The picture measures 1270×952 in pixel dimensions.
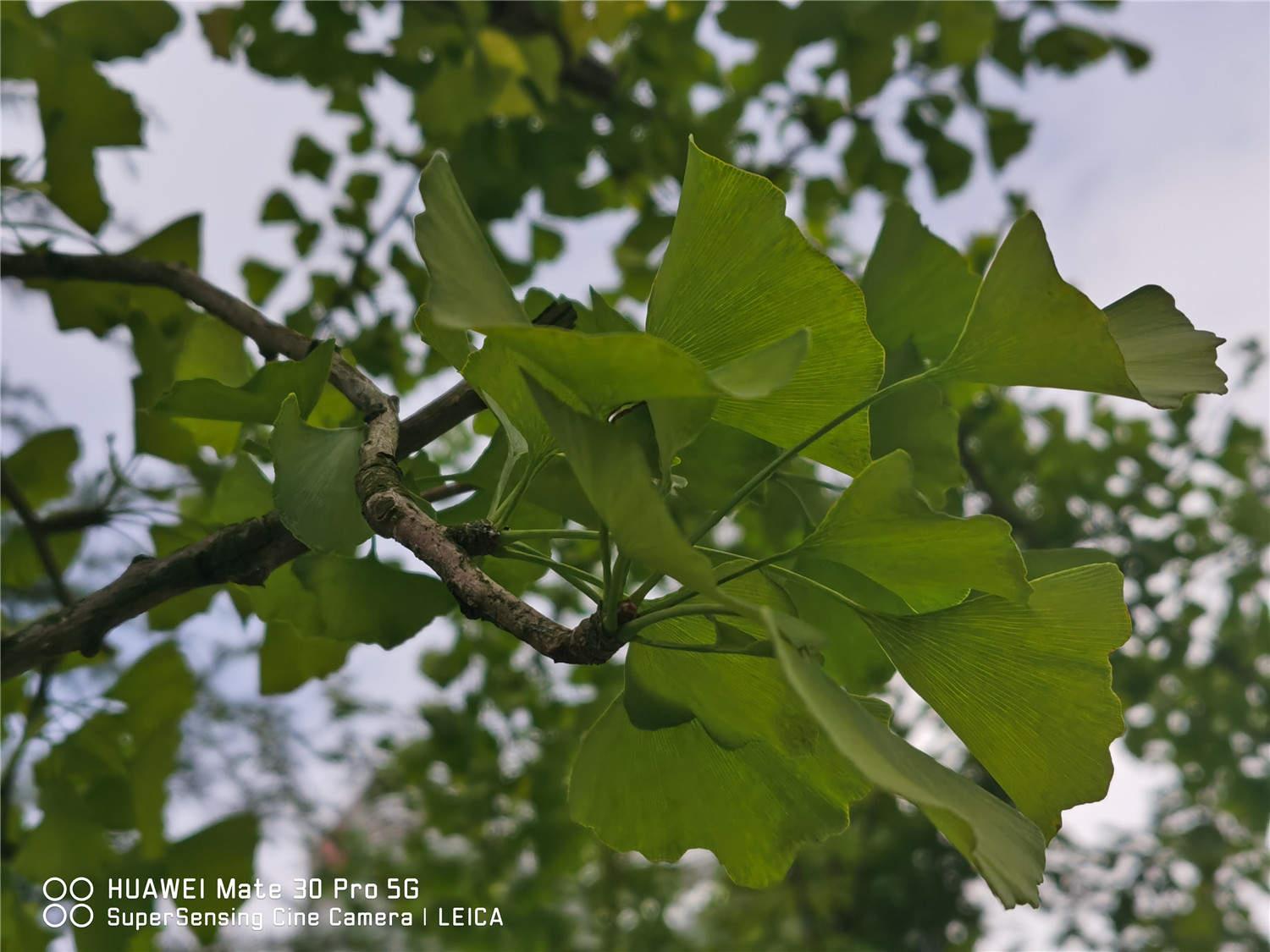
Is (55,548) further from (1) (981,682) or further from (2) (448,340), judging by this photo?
(1) (981,682)

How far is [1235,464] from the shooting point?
1.20 meters

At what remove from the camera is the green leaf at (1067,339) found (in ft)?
0.71

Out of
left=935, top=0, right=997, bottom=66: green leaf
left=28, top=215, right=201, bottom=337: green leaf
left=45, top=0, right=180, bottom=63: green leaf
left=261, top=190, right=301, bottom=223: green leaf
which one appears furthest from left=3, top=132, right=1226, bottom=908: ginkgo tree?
left=261, top=190, right=301, bottom=223: green leaf

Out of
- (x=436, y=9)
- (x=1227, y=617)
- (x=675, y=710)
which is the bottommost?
(x=1227, y=617)

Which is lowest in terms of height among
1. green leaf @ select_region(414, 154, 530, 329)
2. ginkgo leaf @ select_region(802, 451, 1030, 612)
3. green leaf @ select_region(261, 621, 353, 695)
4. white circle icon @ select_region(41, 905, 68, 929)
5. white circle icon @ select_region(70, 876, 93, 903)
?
white circle icon @ select_region(41, 905, 68, 929)

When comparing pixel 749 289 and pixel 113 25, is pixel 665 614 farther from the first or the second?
pixel 113 25

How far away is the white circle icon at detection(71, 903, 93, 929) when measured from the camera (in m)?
0.43

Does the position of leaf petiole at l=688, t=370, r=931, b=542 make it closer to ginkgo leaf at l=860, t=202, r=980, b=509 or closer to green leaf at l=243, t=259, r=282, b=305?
ginkgo leaf at l=860, t=202, r=980, b=509

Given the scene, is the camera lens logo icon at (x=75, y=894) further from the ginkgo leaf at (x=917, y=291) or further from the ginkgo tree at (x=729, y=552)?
the ginkgo leaf at (x=917, y=291)

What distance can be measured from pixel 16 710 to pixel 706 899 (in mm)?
1411

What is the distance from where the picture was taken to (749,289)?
0.77ft

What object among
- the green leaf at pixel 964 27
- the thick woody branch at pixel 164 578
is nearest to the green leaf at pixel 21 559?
the thick woody branch at pixel 164 578

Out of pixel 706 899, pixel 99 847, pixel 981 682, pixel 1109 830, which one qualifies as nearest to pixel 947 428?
pixel 981 682

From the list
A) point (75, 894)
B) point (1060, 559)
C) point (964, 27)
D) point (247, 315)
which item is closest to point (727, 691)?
point (1060, 559)
